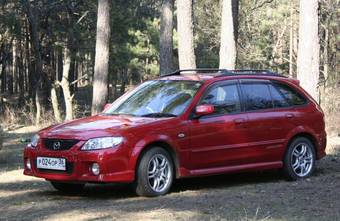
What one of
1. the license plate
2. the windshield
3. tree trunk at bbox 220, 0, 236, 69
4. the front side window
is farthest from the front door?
tree trunk at bbox 220, 0, 236, 69

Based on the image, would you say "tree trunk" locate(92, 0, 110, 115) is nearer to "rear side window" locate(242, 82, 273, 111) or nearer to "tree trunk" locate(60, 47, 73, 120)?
Result: "tree trunk" locate(60, 47, 73, 120)

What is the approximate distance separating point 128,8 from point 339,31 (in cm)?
1554

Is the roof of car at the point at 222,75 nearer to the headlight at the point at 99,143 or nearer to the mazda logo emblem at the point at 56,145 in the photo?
the headlight at the point at 99,143

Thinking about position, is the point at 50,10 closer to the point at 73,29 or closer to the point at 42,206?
the point at 73,29

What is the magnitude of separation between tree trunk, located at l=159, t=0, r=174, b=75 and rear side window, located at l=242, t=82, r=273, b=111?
42.9ft

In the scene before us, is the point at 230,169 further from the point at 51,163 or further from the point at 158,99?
the point at 51,163

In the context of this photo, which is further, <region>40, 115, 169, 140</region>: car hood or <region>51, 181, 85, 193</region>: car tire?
<region>51, 181, 85, 193</region>: car tire

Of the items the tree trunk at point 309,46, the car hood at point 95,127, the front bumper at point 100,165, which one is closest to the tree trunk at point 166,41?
the tree trunk at point 309,46

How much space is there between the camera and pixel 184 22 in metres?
18.6

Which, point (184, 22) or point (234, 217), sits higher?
point (184, 22)

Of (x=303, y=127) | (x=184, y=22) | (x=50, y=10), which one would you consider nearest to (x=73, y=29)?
(x=50, y=10)

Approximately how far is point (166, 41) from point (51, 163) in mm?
16032

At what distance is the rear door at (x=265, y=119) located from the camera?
33.3 ft

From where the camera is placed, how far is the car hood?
8578mm
